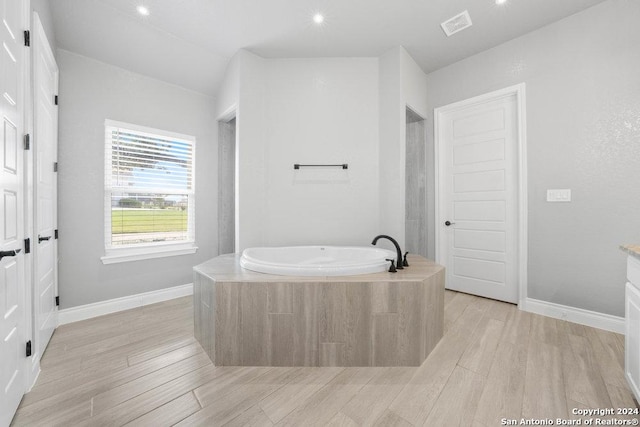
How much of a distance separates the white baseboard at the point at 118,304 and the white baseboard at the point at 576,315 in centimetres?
351

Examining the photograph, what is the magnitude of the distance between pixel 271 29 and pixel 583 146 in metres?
2.87

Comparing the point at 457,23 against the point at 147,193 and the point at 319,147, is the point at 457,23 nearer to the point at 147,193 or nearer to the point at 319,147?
the point at 319,147

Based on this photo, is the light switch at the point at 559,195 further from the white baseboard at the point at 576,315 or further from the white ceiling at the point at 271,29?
the white ceiling at the point at 271,29

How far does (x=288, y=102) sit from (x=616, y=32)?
9.09ft

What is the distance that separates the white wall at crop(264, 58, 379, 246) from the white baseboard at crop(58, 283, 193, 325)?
114 cm

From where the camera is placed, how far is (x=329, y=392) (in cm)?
136

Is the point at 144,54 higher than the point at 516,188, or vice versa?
the point at 144,54

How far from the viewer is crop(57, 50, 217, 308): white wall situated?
2.22 meters

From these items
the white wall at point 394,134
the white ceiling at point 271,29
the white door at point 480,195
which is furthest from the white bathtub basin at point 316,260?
the white ceiling at point 271,29

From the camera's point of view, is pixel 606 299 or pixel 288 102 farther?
pixel 288 102

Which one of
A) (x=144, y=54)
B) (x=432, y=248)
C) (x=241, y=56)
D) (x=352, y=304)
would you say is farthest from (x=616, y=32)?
(x=144, y=54)

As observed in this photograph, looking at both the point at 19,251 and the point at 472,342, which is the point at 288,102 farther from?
the point at 472,342

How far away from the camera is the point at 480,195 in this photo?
2.77m

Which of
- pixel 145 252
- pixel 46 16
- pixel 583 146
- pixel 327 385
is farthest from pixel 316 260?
pixel 46 16
